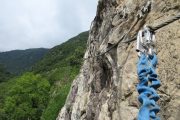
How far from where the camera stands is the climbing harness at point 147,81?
3.62 metres

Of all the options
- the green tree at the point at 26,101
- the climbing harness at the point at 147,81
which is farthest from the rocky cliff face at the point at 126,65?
the green tree at the point at 26,101

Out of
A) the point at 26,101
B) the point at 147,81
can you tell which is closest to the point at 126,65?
the point at 147,81

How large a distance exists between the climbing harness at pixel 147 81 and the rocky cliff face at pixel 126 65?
6.96m

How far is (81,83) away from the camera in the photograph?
70.6 feet

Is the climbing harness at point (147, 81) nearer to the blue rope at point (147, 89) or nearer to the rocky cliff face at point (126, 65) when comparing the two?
the blue rope at point (147, 89)

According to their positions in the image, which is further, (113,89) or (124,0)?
(124,0)

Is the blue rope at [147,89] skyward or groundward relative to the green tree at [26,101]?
skyward

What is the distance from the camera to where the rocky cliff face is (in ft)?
37.9

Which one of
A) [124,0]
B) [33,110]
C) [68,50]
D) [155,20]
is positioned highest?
[68,50]

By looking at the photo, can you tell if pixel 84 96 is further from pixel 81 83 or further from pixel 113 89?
pixel 113 89

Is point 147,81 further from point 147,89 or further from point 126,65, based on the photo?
point 126,65

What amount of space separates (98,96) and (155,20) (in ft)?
15.5

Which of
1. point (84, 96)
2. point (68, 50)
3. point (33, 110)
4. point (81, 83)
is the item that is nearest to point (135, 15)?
point (84, 96)

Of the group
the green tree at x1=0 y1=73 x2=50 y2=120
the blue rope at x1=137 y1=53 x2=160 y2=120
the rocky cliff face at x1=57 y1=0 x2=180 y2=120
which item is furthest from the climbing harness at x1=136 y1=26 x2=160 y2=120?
the green tree at x1=0 y1=73 x2=50 y2=120
